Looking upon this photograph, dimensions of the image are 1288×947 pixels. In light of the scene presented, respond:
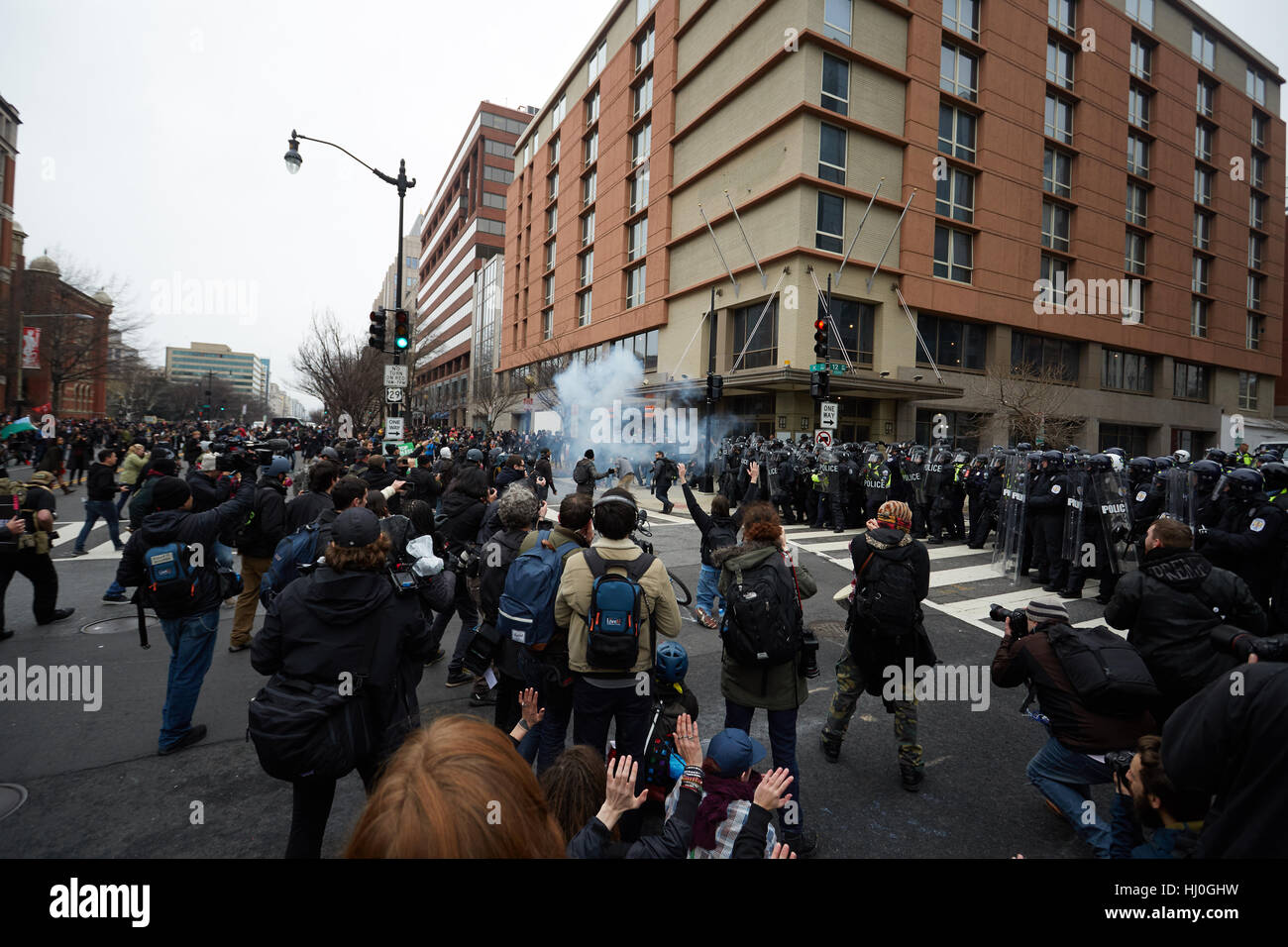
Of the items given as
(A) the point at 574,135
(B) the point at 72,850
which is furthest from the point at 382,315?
(A) the point at 574,135

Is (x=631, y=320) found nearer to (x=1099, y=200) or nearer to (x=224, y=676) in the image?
(x=1099, y=200)

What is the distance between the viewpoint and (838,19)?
2316 centimetres

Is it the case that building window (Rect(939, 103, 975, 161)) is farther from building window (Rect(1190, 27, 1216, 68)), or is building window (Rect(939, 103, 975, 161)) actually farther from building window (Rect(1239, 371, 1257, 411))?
building window (Rect(1239, 371, 1257, 411))

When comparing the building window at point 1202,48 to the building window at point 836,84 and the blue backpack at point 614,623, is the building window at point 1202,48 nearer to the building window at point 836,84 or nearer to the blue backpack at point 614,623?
the building window at point 836,84

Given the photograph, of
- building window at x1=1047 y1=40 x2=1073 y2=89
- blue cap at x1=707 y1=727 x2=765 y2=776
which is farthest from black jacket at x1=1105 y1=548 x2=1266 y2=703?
building window at x1=1047 y1=40 x2=1073 y2=89

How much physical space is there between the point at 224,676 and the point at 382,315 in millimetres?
8610

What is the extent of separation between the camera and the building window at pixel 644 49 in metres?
32.9

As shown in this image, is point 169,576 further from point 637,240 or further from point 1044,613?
point 637,240

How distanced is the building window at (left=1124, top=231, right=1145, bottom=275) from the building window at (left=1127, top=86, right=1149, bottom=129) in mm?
6106

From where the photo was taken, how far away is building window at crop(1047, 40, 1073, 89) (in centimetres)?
2919

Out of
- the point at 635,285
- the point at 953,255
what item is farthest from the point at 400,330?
the point at 953,255

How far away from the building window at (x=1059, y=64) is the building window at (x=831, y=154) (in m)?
15.0

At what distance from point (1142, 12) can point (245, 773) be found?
167 feet

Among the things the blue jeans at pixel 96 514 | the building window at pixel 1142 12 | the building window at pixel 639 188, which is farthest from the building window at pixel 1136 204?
the blue jeans at pixel 96 514
